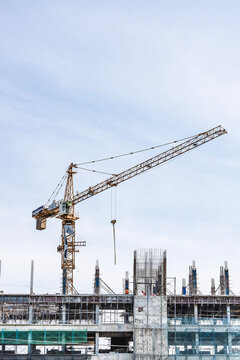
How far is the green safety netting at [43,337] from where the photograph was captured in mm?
70375

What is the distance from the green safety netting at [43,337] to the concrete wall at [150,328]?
24.5 ft

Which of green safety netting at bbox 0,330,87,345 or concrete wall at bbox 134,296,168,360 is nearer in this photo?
concrete wall at bbox 134,296,168,360

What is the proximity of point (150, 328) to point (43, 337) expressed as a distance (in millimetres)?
14681

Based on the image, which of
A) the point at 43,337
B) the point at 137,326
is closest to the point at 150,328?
the point at 137,326

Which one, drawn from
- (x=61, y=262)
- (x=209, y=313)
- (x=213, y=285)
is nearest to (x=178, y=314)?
(x=209, y=313)

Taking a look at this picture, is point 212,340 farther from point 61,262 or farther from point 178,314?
point 61,262

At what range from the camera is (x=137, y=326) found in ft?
231

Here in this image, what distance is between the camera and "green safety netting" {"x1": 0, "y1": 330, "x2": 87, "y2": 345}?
231ft

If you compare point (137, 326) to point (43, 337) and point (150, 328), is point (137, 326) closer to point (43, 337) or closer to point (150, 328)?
point (150, 328)

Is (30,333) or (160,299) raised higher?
(160,299)

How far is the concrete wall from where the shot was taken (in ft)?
227

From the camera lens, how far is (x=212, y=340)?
2832 inches

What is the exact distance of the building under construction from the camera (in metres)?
70.3

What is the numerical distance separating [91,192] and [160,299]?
128ft
